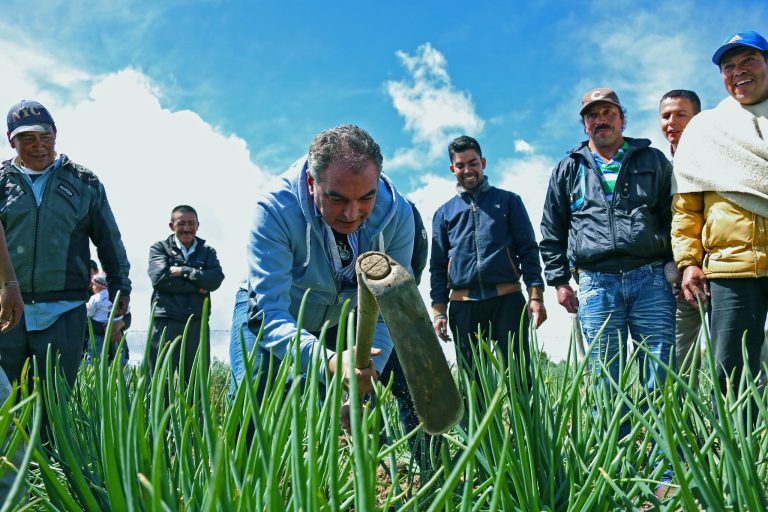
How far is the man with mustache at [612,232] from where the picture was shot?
2.71m

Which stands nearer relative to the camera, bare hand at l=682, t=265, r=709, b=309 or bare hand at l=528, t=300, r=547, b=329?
bare hand at l=682, t=265, r=709, b=309

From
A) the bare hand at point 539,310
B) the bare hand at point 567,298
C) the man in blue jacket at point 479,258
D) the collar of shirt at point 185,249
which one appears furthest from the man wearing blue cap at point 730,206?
the collar of shirt at point 185,249

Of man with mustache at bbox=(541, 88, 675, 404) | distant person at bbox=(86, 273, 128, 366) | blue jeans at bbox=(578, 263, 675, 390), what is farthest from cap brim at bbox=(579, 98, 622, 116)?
distant person at bbox=(86, 273, 128, 366)

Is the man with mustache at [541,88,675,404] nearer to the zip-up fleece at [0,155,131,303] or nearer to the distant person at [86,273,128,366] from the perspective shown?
the zip-up fleece at [0,155,131,303]

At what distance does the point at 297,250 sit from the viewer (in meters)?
2.14

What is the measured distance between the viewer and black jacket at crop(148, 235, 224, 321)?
189 inches

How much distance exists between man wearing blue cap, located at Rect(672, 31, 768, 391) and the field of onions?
1.08 meters

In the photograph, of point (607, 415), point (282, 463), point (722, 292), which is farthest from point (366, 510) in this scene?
point (722, 292)

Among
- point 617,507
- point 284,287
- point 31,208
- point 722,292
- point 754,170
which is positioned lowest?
point 617,507

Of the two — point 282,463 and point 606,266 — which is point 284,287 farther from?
point 606,266

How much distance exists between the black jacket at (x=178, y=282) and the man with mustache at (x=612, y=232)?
274 centimetres

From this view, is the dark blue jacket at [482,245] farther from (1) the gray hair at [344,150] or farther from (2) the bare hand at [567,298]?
(1) the gray hair at [344,150]

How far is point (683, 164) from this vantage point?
2.58 metres

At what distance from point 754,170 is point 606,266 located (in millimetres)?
675
